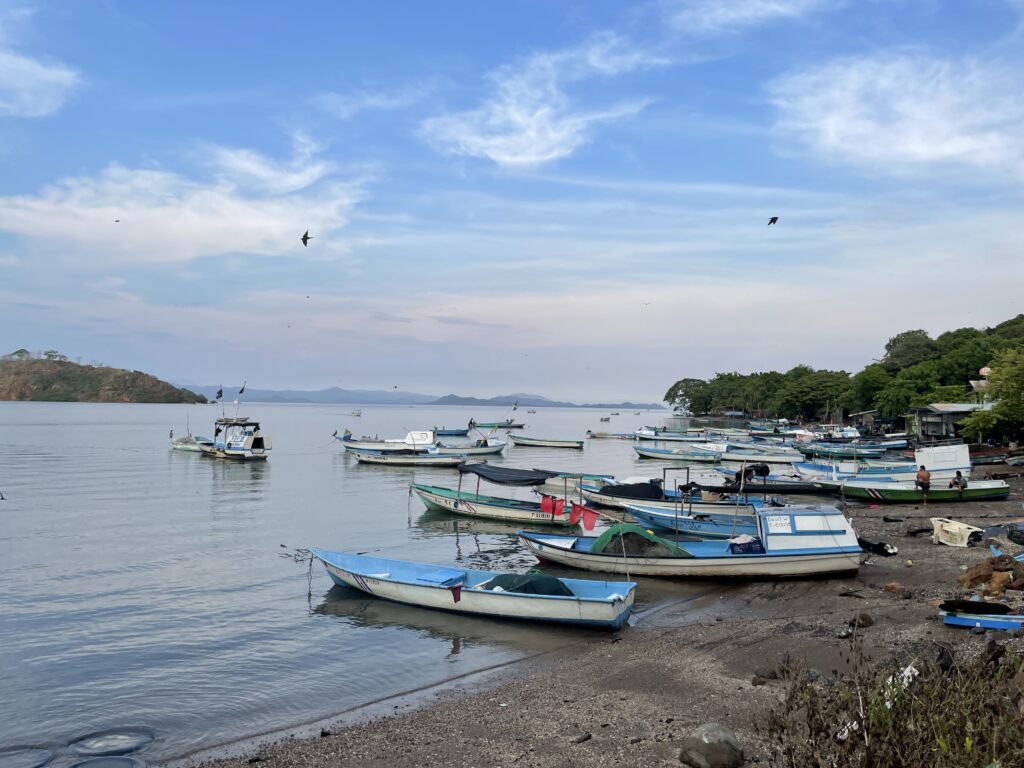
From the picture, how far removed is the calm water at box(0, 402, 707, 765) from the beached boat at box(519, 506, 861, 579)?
2.34 ft

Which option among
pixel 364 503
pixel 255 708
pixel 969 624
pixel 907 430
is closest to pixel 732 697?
pixel 969 624

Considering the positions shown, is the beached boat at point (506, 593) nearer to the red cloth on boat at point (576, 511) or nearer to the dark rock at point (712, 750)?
the red cloth on boat at point (576, 511)

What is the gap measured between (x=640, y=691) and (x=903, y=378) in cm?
8172

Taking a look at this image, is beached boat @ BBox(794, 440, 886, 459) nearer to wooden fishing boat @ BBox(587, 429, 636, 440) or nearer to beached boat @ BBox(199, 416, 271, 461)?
wooden fishing boat @ BBox(587, 429, 636, 440)

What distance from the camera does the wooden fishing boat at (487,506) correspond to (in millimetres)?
30672

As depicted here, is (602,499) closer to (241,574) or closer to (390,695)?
(241,574)

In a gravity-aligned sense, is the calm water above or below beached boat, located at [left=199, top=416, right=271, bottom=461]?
below

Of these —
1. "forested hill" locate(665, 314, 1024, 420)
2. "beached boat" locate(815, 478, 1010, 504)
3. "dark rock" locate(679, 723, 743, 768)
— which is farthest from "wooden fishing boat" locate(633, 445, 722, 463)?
"dark rock" locate(679, 723, 743, 768)

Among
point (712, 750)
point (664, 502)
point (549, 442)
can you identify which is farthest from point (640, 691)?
point (549, 442)

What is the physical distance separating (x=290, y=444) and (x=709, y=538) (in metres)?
71.4

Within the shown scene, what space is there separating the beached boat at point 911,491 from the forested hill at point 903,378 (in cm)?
1078

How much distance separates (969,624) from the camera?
12.8 metres

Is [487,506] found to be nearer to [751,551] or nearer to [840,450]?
[751,551]

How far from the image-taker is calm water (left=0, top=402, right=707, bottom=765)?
1241 centimetres
